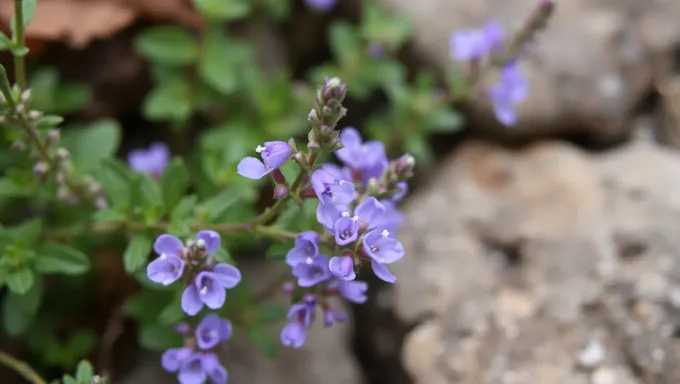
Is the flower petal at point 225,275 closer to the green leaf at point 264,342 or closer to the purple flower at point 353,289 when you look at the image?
the purple flower at point 353,289

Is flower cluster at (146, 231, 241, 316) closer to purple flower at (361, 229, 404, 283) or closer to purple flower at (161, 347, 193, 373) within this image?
purple flower at (161, 347, 193, 373)

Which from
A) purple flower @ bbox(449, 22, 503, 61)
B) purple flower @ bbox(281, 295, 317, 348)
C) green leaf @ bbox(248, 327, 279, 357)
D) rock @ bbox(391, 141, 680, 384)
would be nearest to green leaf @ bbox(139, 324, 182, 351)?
green leaf @ bbox(248, 327, 279, 357)

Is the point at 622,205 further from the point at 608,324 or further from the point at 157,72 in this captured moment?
the point at 157,72

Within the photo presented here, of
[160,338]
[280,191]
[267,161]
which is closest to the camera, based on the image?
[267,161]

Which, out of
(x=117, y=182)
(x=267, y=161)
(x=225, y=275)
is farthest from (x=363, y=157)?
(x=117, y=182)

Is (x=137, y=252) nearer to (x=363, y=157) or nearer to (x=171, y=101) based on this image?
(x=363, y=157)

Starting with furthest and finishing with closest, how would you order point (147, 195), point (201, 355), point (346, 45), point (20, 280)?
point (346, 45) → point (147, 195) → point (20, 280) → point (201, 355)

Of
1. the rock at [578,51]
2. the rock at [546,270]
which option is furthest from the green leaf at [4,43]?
the rock at [578,51]
